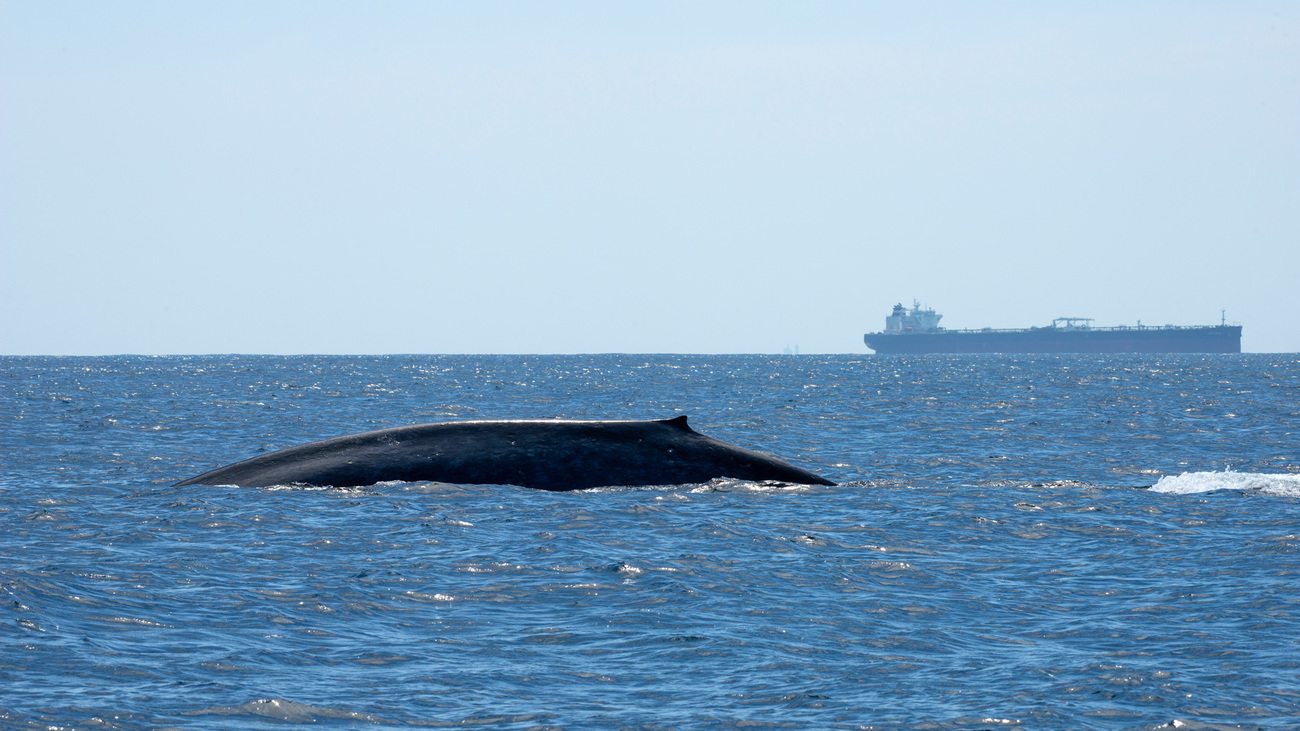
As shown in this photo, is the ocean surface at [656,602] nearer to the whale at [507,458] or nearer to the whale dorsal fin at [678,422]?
the whale at [507,458]

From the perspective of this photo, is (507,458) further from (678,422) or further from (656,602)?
(656,602)

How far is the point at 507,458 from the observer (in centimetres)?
1884

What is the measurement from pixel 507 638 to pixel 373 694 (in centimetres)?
181

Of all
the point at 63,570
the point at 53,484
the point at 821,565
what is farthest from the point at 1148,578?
the point at 53,484

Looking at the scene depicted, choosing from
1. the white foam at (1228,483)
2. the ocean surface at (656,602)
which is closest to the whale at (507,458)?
the ocean surface at (656,602)

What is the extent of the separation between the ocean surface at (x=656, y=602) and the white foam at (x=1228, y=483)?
0.39ft

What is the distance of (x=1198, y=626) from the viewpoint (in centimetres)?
1161

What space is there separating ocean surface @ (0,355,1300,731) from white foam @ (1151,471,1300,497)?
0.12m

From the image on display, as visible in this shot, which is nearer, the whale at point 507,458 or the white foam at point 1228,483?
the whale at point 507,458

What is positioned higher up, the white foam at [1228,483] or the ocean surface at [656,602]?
the white foam at [1228,483]

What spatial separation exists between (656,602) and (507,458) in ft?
22.4

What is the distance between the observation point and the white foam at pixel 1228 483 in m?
22.4

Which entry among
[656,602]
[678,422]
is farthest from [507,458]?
[656,602]

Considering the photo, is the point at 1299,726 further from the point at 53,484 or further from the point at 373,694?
the point at 53,484
